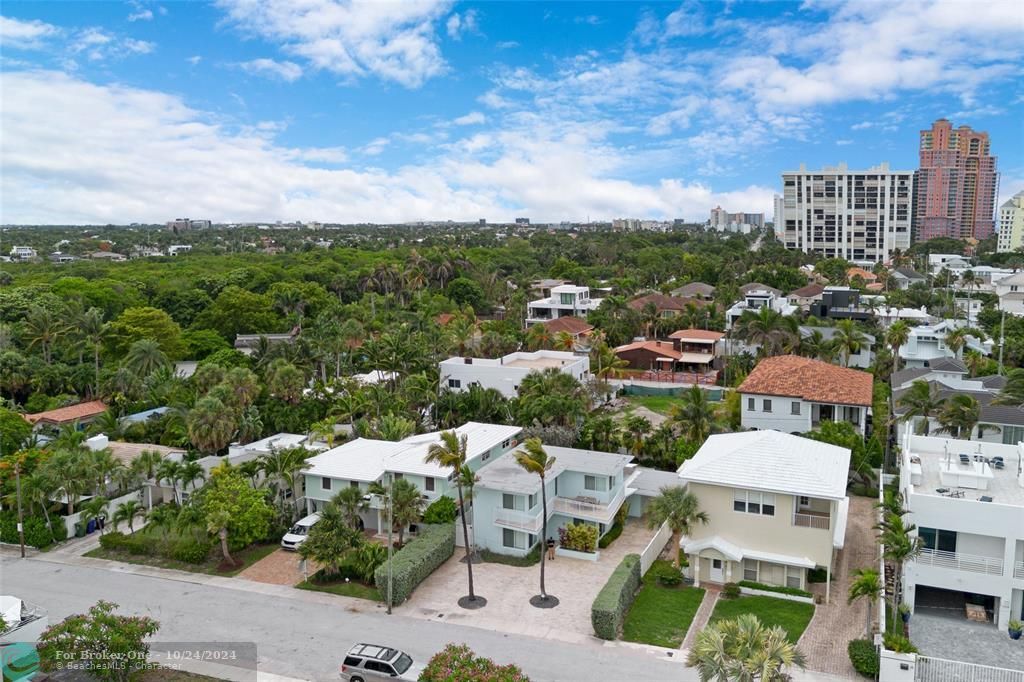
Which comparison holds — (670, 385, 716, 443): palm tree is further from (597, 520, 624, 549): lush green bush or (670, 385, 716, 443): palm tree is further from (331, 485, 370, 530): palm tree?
(331, 485, 370, 530): palm tree

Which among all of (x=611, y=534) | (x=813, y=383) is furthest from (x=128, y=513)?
(x=813, y=383)

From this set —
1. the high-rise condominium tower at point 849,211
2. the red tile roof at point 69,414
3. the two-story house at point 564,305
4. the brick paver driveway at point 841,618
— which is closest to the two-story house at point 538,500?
the brick paver driveway at point 841,618

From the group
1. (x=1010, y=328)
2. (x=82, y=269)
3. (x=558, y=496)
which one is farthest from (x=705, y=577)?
(x=82, y=269)

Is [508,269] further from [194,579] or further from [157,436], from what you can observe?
[194,579]

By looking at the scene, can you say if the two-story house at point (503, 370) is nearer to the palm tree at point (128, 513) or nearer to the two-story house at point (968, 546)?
the palm tree at point (128, 513)

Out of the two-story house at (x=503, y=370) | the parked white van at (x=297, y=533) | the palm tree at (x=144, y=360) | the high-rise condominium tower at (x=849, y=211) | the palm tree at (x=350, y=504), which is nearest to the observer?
the palm tree at (x=350, y=504)

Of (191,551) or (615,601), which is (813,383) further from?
(191,551)
